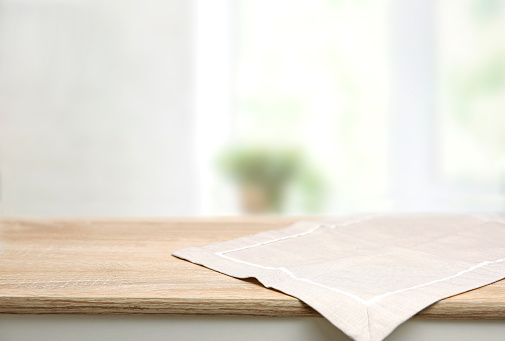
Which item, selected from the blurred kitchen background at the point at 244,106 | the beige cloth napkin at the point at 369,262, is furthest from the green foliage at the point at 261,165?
the beige cloth napkin at the point at 369,262

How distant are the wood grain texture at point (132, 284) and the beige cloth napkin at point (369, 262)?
0.07 feet

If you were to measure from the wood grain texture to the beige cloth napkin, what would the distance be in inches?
0.8

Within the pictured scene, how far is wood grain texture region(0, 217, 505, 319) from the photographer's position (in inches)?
20.1

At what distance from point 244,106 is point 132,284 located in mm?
1734

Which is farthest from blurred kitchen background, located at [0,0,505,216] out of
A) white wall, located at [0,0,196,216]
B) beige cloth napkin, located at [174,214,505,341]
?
beige cloth napkin, located at [174,214,505,341]

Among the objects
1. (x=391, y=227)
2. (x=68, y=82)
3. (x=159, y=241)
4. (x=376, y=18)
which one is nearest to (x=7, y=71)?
(x=68, y=82)

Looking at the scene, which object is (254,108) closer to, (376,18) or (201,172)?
(201,172)

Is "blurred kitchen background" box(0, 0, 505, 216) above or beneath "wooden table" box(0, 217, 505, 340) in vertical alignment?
above

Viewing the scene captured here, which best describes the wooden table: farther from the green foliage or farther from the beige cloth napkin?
the green foliage

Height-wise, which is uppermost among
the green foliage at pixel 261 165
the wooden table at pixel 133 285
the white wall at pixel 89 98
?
the white wall at pixel 89 98

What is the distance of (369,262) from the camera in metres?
0.62

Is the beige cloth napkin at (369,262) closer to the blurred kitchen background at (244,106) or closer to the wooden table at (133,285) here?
the wooden table at (133,285)

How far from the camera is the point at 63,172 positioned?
87.1 inches

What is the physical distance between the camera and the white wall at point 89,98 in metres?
2.18
